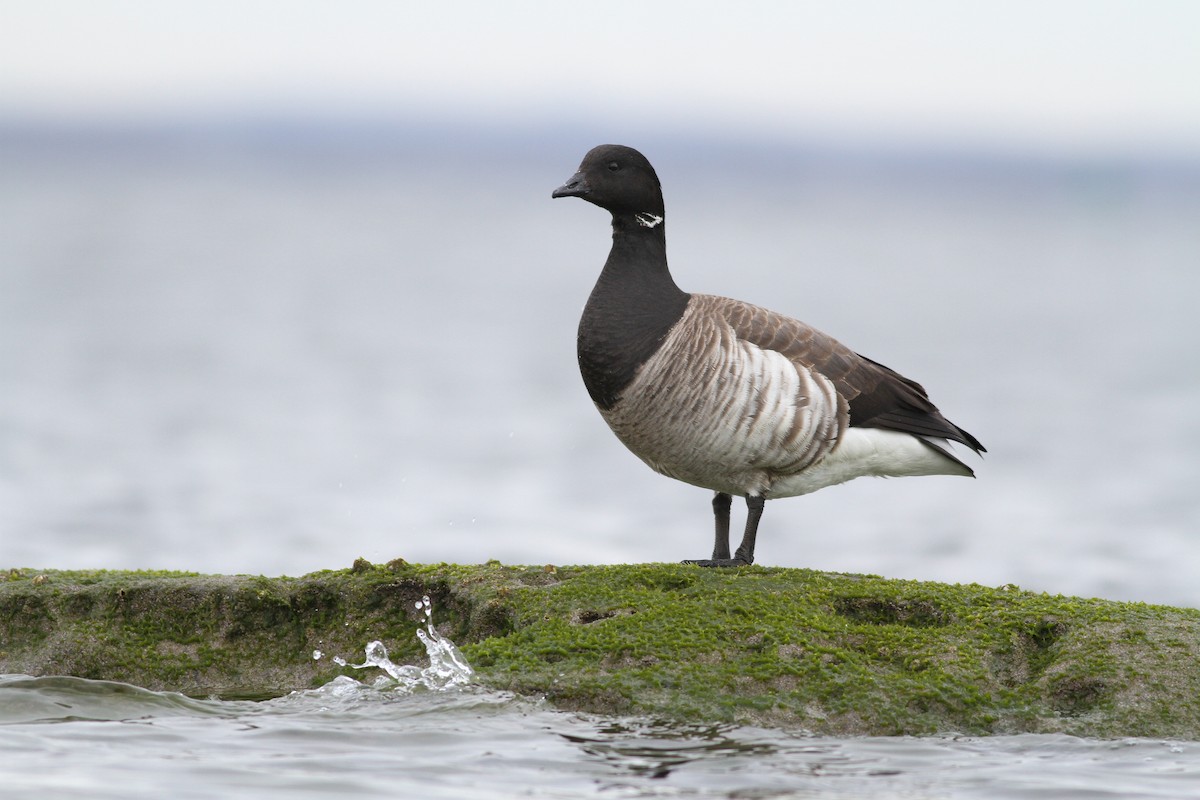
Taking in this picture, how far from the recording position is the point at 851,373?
10.0 m

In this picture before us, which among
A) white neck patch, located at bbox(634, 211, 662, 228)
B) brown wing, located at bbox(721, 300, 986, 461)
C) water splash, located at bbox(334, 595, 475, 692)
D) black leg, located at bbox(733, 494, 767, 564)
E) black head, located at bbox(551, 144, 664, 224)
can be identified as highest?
black head, located at bbox(551, 144, 664, 224)

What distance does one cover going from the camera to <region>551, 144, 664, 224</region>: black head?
10.4 metres

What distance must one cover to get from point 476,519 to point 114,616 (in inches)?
593

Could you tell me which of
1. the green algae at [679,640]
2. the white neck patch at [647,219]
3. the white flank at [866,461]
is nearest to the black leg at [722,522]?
the white flank at [866,461]

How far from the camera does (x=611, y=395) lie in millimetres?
9836

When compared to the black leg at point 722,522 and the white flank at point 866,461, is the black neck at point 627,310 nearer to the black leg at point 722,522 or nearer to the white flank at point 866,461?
the black leg at point 722,522

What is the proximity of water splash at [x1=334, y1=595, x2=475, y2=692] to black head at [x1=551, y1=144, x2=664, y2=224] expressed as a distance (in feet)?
12.2

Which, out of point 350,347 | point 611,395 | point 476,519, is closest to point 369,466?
point 476,519

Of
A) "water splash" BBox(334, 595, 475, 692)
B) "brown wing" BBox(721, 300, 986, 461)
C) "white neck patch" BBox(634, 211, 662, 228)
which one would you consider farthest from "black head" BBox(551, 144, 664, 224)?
"water splash" BBox(334, 595, 475, 692)

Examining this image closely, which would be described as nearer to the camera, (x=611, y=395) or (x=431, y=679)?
(x=431, y=679)

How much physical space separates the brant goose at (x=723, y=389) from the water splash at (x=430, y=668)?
2.15 metres

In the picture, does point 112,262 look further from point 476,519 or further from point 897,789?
point 897,789

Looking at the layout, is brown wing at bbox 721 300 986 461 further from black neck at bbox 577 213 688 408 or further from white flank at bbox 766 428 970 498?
black neck at bbox 577 213 688 408

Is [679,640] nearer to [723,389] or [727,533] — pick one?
[723,389]
